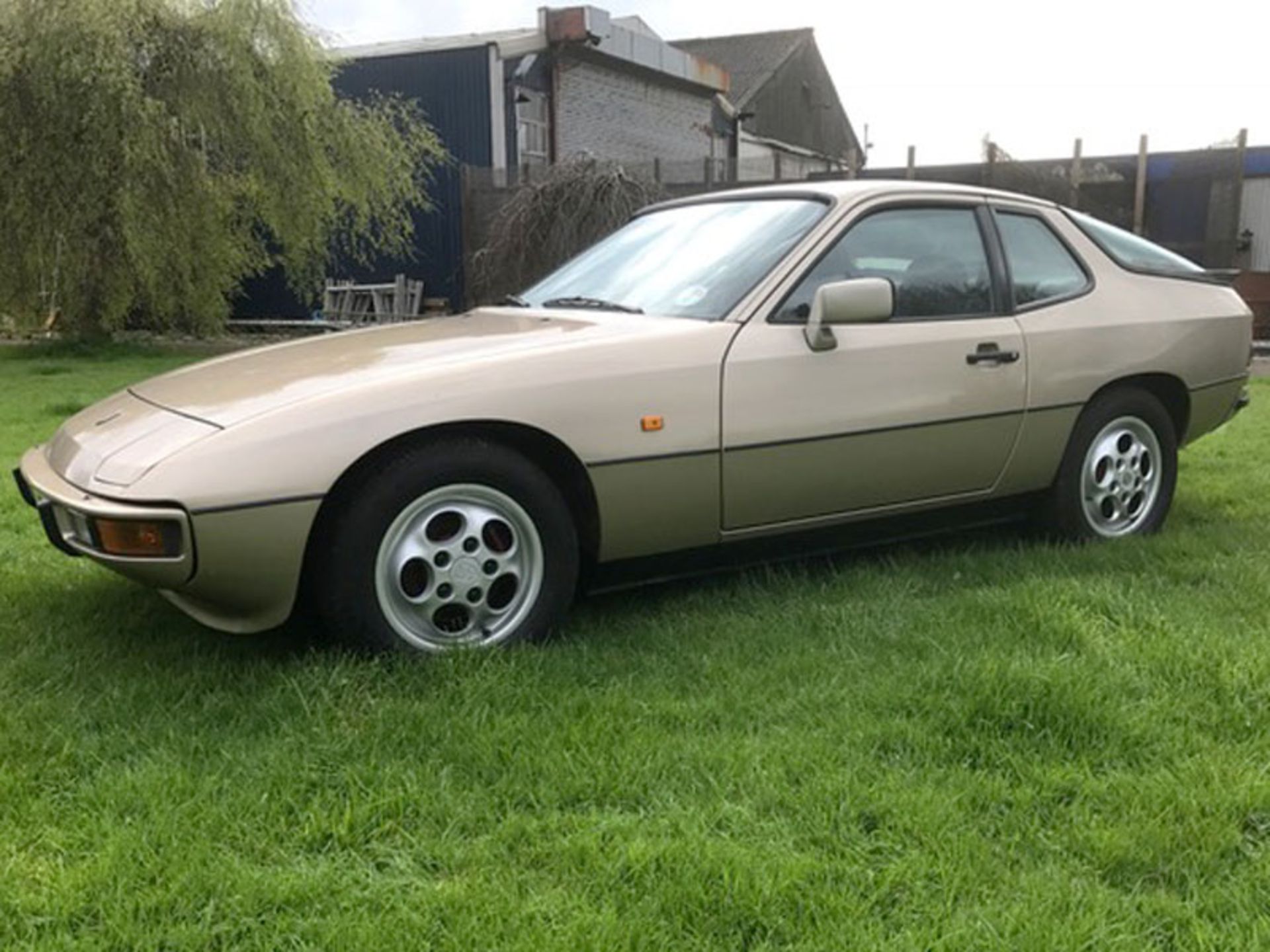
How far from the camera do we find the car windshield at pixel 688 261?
3.74 meters

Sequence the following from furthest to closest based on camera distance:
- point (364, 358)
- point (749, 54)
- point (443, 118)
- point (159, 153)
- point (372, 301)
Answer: point (749, 54) → point (372, 301) → point (443, 118) → point (159, 153) → point (364, 358)

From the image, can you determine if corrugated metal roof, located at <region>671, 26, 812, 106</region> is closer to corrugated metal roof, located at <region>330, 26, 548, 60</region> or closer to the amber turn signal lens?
corrugated metal roof, located at <region>330, 26, 548, 60</region>

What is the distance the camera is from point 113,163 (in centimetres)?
1273

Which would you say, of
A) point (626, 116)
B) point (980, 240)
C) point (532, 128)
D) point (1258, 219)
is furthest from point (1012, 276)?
point (626, 116)

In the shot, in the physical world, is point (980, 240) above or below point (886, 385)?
above

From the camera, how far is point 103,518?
278 cm

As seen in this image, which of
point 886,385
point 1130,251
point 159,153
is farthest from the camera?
point 159,153

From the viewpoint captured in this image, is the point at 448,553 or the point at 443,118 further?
the point at 443,118

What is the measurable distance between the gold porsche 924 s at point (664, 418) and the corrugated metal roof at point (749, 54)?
29.3 metres

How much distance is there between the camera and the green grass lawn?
6.62 feet

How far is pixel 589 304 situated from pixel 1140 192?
11.6m

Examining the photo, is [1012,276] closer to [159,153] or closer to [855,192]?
[855,192]

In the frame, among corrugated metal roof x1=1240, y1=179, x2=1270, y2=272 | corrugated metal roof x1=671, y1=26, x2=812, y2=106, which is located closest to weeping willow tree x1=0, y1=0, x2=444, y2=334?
corrugated metal roof x1=1240, y1=179, x2=1270, y2=272

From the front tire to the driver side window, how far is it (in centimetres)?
124
